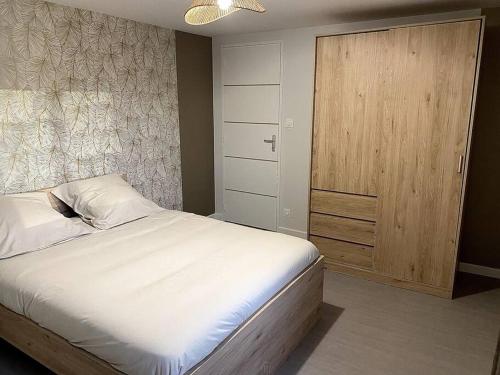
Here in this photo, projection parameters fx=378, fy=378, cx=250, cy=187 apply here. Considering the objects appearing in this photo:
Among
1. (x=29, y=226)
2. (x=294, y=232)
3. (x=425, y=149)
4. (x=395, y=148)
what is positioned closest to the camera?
(x=29, y=226)

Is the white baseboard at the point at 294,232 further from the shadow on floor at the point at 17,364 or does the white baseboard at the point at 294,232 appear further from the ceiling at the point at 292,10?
the shadow on floor at the point at 17,364

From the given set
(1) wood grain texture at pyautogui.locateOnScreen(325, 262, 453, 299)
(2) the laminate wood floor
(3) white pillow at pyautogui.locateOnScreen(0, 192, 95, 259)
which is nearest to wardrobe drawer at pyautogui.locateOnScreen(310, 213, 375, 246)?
(1) wood grain texture at pyautogui.locateOnScreen(325, 262, 453, 299)

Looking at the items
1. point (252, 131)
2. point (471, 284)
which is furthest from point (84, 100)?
point (471, 284)

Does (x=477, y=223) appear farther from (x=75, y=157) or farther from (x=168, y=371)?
(x=75, y=157)

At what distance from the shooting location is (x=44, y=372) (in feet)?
7.05

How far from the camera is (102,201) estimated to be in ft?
9.53

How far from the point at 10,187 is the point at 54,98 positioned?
753 millimetres

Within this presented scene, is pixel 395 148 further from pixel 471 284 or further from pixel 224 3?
pixel 224 3

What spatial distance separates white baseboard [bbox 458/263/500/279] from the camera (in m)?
3.35

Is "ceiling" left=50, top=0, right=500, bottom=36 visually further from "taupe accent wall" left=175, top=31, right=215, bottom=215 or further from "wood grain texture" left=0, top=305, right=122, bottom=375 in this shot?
"wood grain texture" left=0, top=305, right=122, bottom=375

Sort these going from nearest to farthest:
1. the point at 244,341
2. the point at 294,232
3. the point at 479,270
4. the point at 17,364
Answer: the point at 244,341
the point at 17,364
the point at 479,270
the point at 294,232

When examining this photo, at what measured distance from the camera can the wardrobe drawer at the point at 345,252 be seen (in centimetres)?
330

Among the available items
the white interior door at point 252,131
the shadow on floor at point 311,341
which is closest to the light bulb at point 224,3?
the shadow on floor at point 311,341

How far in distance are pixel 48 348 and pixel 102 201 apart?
1231mm
